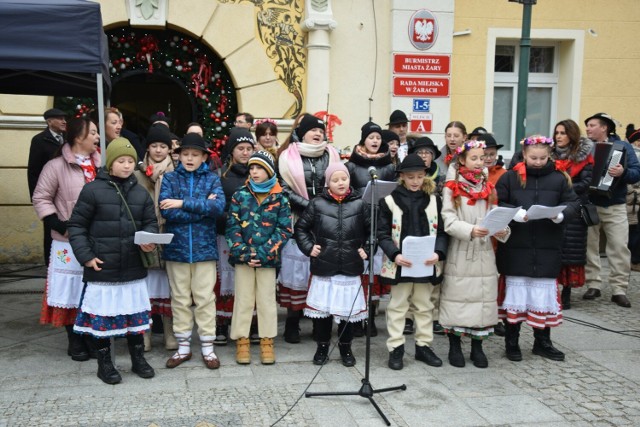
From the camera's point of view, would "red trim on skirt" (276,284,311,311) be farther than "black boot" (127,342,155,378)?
Yes

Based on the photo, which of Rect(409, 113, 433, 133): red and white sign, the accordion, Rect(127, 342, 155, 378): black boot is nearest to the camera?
Rect(127, 342, 155, 378): black boot

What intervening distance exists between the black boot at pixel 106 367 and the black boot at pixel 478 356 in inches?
108

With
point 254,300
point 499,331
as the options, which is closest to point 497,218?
point 499,331

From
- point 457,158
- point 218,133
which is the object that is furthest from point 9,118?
point 457,158

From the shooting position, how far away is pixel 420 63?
9.88 m

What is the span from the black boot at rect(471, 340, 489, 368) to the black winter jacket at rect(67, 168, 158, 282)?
2693 millimetres

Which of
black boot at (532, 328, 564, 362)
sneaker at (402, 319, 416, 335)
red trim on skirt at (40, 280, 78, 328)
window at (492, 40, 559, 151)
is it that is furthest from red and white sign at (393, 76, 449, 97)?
red trim on skirt at (40, 280, 78, 328)

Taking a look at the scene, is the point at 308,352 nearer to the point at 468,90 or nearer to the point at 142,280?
the point at 142,280

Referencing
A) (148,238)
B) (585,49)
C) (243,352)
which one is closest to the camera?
(148,238)

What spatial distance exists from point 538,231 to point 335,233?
5.38 ft

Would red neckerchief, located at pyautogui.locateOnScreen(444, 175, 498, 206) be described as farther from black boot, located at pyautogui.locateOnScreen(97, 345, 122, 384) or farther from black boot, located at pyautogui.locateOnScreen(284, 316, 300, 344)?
black boot, located at pyautogui.locateOnScreen(97, 345, 122, 384)

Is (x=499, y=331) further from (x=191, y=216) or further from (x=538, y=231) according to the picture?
(x=191, y=216)

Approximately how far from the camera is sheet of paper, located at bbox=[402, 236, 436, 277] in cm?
489

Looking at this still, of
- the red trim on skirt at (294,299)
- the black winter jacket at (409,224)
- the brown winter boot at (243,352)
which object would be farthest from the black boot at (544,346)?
the brown winter boot at (243,352)
